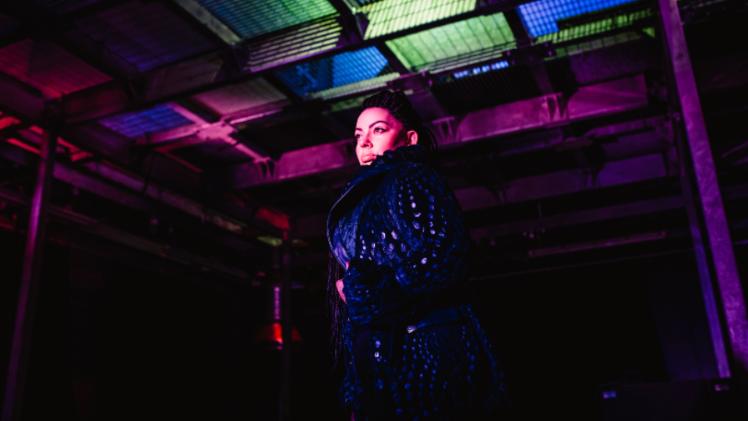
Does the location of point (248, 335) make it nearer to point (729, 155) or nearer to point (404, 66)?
point (404, 66)

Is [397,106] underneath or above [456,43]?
underneath

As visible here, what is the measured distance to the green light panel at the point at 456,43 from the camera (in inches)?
182

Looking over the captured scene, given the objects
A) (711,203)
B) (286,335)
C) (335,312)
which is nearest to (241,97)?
(286,335)

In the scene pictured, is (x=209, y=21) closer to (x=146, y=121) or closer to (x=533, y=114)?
(x=146, y=121)

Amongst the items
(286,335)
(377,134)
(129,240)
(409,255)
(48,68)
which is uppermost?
(48,68)

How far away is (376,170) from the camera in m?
1.53

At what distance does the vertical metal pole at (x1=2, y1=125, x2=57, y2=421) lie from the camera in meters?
4.36

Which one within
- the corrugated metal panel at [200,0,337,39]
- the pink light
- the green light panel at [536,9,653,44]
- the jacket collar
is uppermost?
the corrugated metal panel at [200,0,337,39]

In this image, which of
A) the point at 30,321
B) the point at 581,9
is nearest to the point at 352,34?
the point at 581,9

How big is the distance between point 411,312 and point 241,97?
4.55 metres

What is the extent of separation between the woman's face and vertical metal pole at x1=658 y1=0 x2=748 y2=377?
214 cm

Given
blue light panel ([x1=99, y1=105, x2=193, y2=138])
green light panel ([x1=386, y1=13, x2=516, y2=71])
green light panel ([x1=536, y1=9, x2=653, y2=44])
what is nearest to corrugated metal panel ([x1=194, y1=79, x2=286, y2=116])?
blue light panel ([x1=99, y1=105, x2=193, y2=138])

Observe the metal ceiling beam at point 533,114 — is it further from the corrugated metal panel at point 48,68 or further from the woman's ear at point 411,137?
the woman's ear at point 411,137

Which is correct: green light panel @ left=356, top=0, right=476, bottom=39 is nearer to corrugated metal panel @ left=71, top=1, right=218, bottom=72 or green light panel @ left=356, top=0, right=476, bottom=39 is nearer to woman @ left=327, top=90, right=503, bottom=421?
corrugated metal panel @ left=71, top=1, right=218, bottom=72
